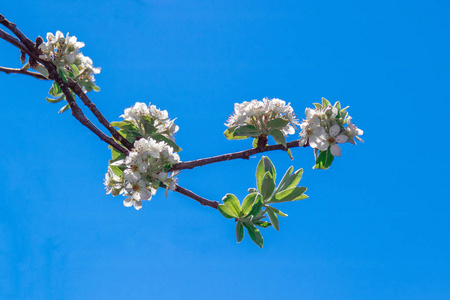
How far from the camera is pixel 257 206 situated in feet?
7.09

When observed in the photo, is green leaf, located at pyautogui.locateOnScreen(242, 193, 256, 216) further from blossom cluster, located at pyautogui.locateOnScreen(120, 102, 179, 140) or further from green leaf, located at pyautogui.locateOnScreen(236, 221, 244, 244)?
blossom cluster, located at pyautogui.locateOnScreen(120, 102, 179, 140)

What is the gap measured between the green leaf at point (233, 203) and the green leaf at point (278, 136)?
1.14ft

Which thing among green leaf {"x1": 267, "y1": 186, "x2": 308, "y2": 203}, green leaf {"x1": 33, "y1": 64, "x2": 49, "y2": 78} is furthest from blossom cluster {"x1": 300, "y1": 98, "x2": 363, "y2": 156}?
green leaf {"x1": 33, "y1": 64, "x2": 49, "y2": 78}

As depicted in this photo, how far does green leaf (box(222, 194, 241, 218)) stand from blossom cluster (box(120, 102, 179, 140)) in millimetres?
479

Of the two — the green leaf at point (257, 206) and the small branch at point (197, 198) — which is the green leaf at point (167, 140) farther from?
the green leaf at point (257, 206)

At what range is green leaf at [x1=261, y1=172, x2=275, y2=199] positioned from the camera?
219cm

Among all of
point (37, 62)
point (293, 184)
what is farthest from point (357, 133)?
point (37, 62)

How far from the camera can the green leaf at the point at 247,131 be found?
2270mm

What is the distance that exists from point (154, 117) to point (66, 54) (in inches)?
21.9

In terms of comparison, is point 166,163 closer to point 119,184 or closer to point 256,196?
point 119,184

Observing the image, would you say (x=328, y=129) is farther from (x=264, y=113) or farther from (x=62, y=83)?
(x=62, y=83)

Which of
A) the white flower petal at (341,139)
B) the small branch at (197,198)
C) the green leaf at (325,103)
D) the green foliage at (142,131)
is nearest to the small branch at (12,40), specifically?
the green foliage at (142,131)

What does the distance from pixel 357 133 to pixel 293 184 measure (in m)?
0.40

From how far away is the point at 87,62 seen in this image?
2.51 metres
